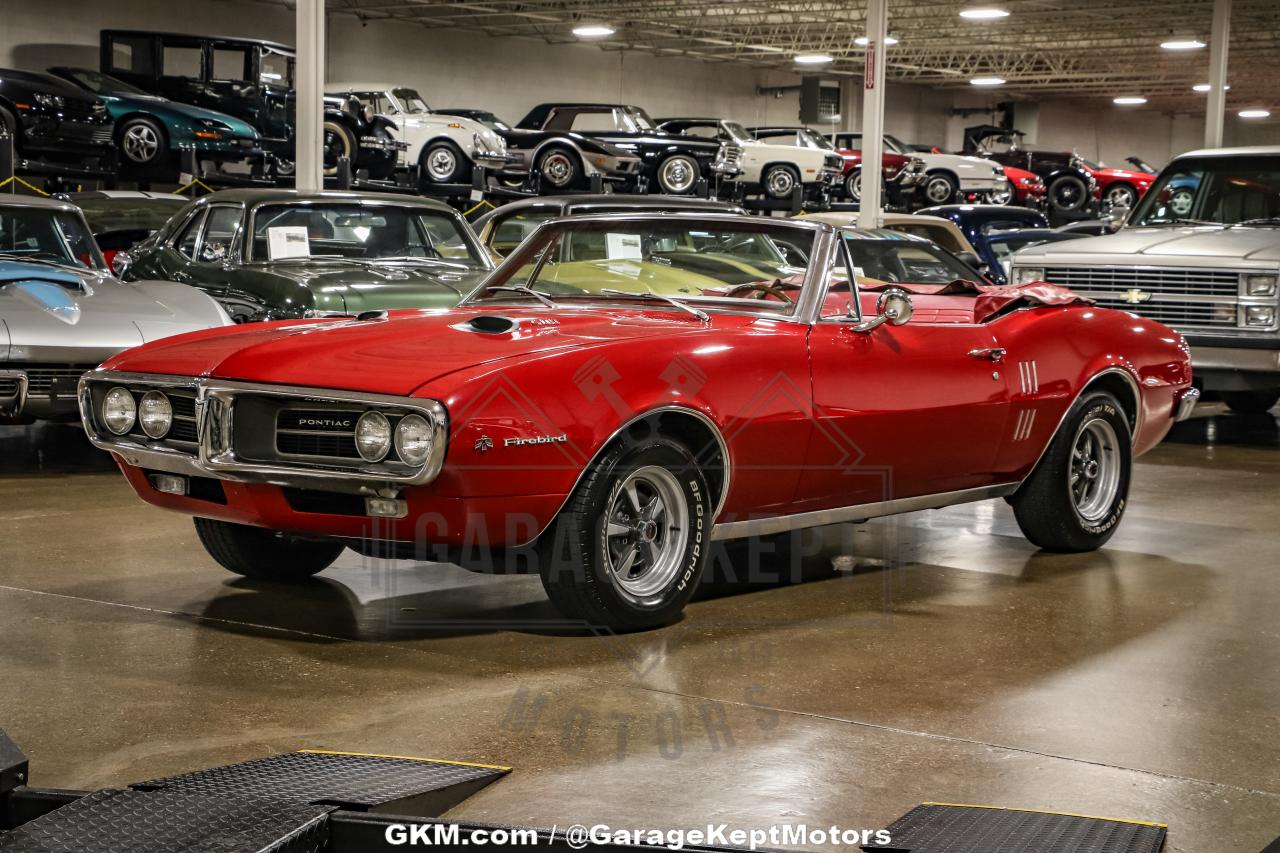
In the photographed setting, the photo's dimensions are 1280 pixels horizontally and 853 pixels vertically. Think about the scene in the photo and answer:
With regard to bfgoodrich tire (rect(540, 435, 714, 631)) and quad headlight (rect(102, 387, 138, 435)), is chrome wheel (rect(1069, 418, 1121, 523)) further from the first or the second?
quad headlight (rect(102, 387, 138, 435))

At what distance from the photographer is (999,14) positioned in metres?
29.0

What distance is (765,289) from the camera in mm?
5496

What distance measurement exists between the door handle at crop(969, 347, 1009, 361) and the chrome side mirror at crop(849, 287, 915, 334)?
0.50 meters

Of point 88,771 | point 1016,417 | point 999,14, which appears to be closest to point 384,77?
point 999,14

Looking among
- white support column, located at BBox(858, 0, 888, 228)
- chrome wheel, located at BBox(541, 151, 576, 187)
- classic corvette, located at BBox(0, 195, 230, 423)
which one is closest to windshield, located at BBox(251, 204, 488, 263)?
classic corvette, located at BBox(0, 195, 230, 423)

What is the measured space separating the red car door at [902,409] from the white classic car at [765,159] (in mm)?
18624

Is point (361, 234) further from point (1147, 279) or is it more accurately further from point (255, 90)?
point (255, 90)

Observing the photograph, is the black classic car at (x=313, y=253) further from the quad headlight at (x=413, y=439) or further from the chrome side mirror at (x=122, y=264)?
the quad headlight at (x=413, y=439)

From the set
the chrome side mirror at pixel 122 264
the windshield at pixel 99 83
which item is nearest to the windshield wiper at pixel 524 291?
the chrome side mirror at pixel 122 264

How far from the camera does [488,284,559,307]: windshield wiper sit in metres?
5.52

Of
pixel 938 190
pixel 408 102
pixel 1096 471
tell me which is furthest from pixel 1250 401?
pixel 938 190

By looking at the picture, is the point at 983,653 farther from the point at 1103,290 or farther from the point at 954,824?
the point at 1103,290

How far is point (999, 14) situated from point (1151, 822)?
27757mm

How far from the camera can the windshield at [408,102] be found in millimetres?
21219
